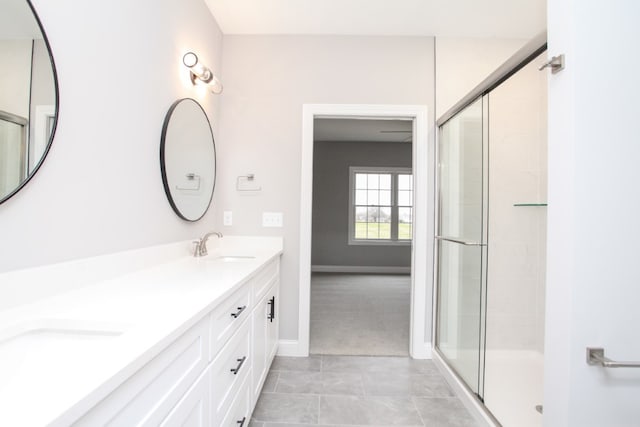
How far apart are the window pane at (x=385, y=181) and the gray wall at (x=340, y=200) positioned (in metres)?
0.23

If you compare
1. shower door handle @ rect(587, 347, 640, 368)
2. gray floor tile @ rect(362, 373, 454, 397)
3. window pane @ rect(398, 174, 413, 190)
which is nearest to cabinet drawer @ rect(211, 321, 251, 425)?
gray floor tile @ rect(362, 373, 454, 397)

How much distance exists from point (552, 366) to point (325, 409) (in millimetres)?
1278

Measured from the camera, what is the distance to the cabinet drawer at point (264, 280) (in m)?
1.67

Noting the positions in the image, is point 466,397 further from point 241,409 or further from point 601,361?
point 241,409

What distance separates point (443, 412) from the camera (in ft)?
5.93

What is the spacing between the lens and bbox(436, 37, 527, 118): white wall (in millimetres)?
2445

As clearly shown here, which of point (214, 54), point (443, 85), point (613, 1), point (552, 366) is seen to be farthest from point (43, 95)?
point (443, 85)

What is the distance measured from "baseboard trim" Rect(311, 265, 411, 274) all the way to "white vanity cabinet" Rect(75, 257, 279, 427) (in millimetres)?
4455

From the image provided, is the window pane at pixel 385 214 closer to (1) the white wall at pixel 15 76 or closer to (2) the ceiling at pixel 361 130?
(2) the ceiling at pixel 361 130

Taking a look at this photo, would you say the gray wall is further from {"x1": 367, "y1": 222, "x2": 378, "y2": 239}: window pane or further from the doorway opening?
{"x1": 367, "y1": 222, "x2": 378, "y2": 239}: window pane

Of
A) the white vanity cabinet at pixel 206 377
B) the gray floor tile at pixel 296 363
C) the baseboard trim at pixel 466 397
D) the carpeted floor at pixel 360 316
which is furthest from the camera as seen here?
the carpeted floor at pixel 360 316

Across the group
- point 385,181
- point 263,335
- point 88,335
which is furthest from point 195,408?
point 385,181

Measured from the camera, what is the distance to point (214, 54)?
237 cm

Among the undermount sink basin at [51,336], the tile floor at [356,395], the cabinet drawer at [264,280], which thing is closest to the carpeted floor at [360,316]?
the tile floor at [356,395]
